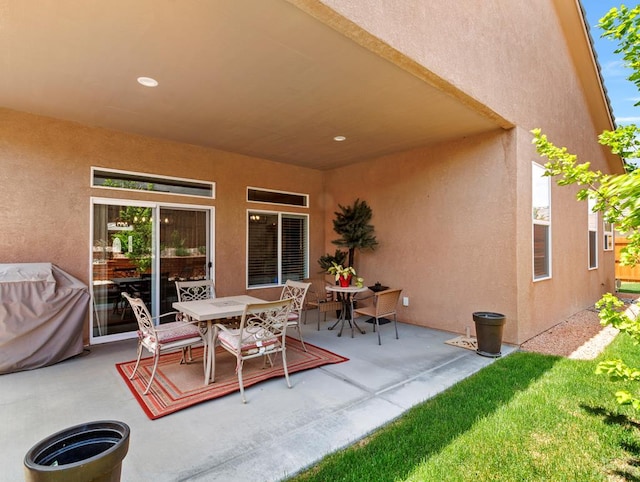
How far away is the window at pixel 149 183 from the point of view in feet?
16.1

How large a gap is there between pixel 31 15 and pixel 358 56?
2.55 m

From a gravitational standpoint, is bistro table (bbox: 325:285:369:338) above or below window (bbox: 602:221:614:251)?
below

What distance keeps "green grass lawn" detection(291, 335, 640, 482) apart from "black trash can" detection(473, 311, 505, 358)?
83cm

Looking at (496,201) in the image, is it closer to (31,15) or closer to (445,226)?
(445,226)

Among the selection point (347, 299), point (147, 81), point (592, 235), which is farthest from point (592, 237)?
point (147, 81)

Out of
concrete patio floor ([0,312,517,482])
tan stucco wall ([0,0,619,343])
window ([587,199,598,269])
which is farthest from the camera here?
window ([587,199,598,269])

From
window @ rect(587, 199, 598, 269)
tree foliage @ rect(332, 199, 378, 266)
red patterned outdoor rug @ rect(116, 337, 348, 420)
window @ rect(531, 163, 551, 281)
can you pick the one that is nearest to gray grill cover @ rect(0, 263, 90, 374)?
red patterned outdoor rug @ rect(116, 337, 348, 420)

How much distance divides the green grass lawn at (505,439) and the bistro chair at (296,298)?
190 cm

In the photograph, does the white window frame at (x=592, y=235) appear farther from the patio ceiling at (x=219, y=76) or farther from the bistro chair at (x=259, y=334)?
the bistro chair at (x=259, y=334)

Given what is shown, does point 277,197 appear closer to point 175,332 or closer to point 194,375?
point 175,332

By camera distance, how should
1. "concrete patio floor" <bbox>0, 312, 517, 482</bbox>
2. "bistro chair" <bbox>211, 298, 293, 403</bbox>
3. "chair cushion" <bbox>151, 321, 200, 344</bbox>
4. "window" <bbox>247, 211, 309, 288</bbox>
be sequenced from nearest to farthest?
"concrete patio floor" <bbox>0, 312, 517, 482</bbox> → "bistro chair" <bbox>211, 298, 293, 403</bbox> → "chair cushion" <bbox>151, 321, 200, 344</bbox> → "window" <bbox>247, 211, 309, 288</bbox>

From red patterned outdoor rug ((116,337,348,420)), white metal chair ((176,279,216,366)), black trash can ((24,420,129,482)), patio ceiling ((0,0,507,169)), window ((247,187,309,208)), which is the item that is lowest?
red patterned outdoor rug ((116,337,348,420))

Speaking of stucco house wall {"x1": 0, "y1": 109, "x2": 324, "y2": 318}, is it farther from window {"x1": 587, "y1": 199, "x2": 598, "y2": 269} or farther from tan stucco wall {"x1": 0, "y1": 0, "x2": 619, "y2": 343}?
window {"x1": 587, "y1": 199, "x2": 598, "y2": 269}

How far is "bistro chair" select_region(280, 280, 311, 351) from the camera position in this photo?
4266 mm
